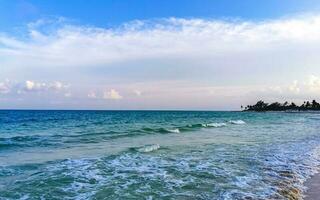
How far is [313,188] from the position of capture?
9992 mm

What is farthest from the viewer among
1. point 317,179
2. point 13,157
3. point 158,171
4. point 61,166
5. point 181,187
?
point 13,157

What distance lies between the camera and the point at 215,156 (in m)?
16.1

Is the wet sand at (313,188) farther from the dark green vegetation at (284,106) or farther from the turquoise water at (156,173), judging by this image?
the dark green vegetation at (284,106)

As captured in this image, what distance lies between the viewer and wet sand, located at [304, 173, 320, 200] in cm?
904

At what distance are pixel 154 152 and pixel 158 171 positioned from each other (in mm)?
5162

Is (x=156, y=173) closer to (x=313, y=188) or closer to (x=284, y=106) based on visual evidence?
(x=313, y=188)

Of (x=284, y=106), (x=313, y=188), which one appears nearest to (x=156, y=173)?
(x=313, y=188)

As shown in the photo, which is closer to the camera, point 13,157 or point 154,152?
point 13,157

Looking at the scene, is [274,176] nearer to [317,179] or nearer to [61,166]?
[317,179]

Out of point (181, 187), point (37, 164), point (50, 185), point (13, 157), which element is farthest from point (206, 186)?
point (13, 157)

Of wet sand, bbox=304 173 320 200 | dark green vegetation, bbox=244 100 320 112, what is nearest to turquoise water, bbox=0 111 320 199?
wet sand, bbox=304 173 320 200

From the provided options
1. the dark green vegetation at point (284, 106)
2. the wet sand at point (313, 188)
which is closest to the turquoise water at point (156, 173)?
the wet sand at point (313, 188)

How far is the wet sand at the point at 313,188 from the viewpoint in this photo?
9.04 m

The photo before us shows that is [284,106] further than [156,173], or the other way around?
[284,106]
